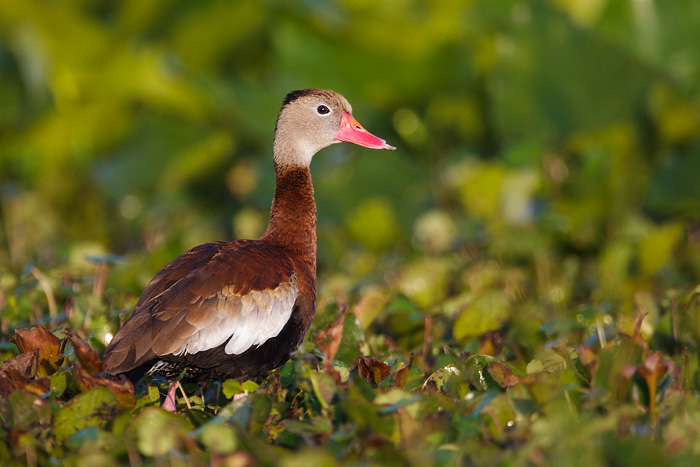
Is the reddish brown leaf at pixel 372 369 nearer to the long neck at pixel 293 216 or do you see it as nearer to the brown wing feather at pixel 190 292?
the brown wing feather at pixel 190 292

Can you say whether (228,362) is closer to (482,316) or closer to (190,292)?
(190,292)

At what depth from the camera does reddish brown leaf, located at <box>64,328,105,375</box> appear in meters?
3.07

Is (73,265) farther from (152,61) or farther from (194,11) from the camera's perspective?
(194,11)

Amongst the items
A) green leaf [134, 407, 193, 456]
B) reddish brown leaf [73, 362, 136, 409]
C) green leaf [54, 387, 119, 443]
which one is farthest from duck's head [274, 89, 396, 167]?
green leaf [134, 407, 193, 456]

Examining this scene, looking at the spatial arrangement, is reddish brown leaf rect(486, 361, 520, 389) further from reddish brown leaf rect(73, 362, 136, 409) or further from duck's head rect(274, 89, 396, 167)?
duck's head rect(274, 89, 396, 167)

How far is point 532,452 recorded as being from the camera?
8.41 feet

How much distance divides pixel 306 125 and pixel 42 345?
1770 millimetres

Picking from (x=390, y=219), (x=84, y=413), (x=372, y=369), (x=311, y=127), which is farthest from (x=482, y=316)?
(x=390, y=219)

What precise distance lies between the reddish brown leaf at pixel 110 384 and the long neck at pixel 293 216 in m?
1.28

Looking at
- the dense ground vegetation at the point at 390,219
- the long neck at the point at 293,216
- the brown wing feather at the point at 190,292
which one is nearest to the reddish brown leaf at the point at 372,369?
the dense ground vegetation at the point at 390,219

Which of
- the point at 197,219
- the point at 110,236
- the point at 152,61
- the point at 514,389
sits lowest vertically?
the point at 110,236

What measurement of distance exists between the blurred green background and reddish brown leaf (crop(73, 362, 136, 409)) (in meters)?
2.05

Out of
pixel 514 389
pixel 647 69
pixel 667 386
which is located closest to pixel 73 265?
pixel 514 389

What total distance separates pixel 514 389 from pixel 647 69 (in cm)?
444
